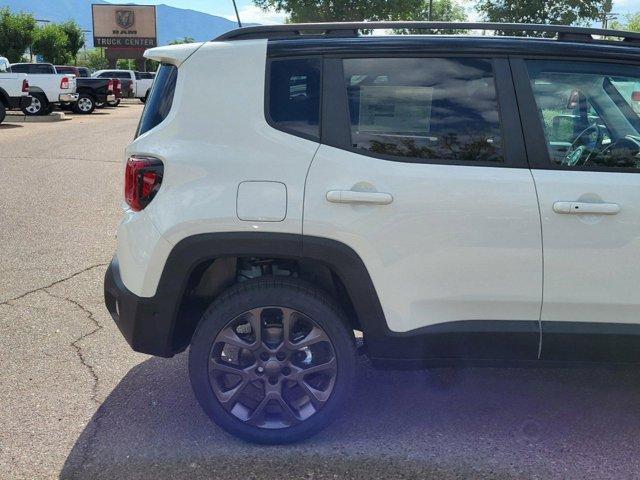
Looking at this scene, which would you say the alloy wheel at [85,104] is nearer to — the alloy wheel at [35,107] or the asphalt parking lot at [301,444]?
the alloy wheel at [35,107]

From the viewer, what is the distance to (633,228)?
276cm

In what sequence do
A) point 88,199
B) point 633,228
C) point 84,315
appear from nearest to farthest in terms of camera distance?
point 633,228
point 84,315
point 88,199

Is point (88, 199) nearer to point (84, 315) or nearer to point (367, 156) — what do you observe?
point (84, 315)

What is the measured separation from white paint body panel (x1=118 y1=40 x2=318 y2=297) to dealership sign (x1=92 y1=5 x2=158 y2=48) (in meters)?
67.7

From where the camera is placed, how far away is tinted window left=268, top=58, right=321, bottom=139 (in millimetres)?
2861

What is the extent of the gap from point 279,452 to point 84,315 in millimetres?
2193

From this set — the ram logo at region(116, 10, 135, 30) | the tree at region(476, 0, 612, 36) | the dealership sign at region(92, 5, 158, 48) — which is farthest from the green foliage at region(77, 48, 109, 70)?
the tree at region(476, 0, 612, 36)

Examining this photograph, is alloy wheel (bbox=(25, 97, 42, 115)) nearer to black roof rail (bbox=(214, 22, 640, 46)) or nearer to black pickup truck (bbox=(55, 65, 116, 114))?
black pickup truck (bbox=(55, 65, 116, 114))

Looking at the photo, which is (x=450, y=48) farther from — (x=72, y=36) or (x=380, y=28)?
(x=72, y=36)

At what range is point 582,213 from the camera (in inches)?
109

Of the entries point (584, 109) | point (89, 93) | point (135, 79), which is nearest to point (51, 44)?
point (135, 79)

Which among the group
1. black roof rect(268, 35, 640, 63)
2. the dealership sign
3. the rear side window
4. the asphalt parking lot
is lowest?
the asphalt parking lot

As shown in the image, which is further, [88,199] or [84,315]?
[88,199]

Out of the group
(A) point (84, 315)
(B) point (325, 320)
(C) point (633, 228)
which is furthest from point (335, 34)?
(A) point (84, 315)
